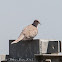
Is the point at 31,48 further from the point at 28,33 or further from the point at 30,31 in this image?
the point at 30,31

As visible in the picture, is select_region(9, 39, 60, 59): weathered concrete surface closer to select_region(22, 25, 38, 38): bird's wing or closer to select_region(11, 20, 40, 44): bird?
select_region(11, 20, 40, 44): bird

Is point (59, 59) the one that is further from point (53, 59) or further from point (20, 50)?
point (20, 50)

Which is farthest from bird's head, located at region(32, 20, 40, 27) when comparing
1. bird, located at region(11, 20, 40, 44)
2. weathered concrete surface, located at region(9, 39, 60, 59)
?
weathered concrete surface, located at region(9, 39, 60, 59)

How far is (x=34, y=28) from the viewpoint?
2197 centimetres

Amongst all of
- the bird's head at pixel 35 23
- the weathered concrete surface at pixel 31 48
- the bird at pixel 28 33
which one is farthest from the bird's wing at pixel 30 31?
the bird's head at pixel 35 23

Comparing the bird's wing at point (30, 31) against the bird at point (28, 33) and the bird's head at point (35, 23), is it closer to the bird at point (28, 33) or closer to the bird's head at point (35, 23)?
the bird at point (28, 33)

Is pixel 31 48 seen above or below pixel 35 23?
below

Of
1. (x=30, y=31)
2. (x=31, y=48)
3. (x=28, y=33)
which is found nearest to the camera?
(x=31, y=48)

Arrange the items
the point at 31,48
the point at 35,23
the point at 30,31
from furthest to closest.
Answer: the point at 35,23 < the point at 30,31 < the point at 31,48

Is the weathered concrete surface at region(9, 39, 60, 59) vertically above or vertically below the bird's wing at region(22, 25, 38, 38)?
below

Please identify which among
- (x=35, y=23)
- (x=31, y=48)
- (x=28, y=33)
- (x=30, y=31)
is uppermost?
(x=35, y=23)

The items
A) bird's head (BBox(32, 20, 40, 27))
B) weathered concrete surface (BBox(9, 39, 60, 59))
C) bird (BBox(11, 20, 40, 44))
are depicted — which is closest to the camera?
weathered concrete surface (BBox(9, 39, 60, 59))

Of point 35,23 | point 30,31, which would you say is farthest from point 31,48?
point 35,23

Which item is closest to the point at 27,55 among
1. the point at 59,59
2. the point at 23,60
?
the point at 23,60
